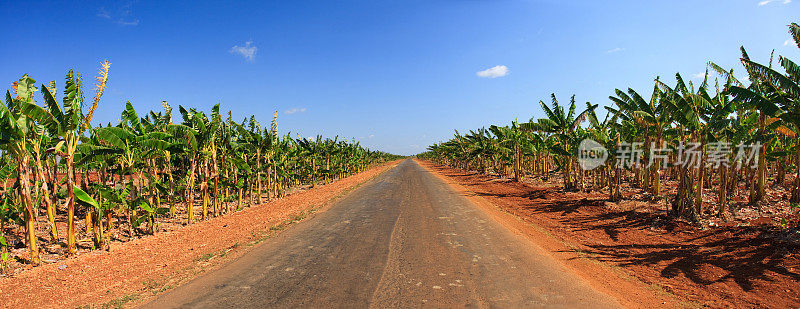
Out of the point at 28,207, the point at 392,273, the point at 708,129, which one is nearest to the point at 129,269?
the point at 28,207

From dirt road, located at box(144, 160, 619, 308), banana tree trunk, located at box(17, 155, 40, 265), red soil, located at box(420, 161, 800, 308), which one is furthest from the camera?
banana tree trunk, located at box(17, 155, 40, 265)

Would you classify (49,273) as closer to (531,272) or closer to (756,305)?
(531,272)

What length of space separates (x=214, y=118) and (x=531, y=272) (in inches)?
466

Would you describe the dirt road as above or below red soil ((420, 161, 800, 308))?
above

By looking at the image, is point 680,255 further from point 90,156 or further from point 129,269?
point 90,156

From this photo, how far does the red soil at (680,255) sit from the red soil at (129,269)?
315 inches

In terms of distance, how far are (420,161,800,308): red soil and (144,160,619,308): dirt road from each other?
95 cm

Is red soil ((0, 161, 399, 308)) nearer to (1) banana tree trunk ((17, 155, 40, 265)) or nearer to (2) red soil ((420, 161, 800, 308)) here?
(1) banana tree trunk ((17, 155, 40, 265))

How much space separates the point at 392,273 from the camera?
6531mm

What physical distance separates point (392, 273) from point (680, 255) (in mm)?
6581

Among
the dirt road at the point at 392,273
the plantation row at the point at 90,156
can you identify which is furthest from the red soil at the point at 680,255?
the plantation row at the point at 90,156

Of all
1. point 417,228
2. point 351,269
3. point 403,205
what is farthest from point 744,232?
point 403,205

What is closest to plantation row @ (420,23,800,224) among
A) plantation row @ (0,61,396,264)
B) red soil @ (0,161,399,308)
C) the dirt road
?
the dirt road

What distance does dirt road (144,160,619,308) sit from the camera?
5.36 m
